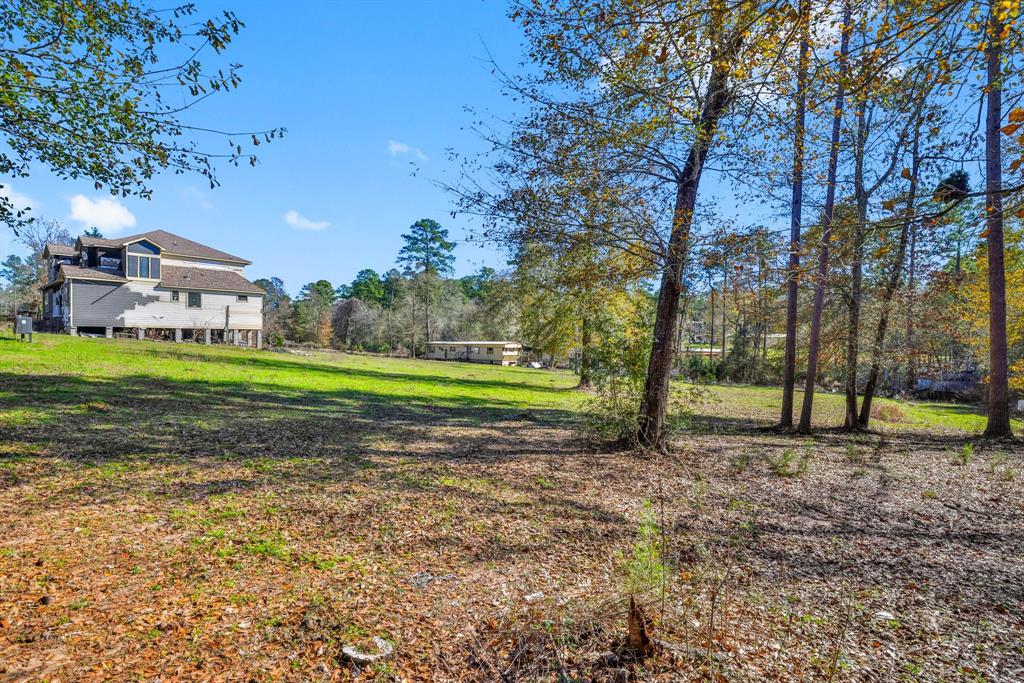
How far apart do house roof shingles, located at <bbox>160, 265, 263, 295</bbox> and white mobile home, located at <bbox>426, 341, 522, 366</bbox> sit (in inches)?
795

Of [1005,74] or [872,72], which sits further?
[872,72]

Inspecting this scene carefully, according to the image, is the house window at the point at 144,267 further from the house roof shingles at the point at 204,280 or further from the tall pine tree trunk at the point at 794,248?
the tall pine tree trunk at the point at 794,248

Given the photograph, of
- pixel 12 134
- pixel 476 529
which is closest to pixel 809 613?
pixel 476 529

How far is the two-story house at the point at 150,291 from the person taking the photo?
2716 centimetres

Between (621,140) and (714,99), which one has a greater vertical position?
(714,99)

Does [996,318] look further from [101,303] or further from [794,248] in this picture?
[101,303]

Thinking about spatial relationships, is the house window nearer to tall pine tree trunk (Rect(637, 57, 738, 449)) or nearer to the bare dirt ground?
the bare dirt ground

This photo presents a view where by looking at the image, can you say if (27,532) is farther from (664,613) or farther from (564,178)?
(564,178)

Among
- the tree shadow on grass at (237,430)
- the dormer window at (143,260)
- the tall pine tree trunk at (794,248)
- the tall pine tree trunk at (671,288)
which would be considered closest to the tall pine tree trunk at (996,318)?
the tall pine tree trunk at (794,248)

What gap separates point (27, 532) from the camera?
390 cm

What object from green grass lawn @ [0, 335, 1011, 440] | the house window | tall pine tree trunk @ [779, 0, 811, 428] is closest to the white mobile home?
the house window

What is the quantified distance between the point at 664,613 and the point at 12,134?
7438 mm

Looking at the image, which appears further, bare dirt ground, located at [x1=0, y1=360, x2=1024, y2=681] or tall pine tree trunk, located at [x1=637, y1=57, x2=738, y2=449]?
tall pine tree trunk, located at [x1=637, y1=57, x2=738, y2=449]

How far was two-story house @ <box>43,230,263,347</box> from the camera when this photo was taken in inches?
1069
